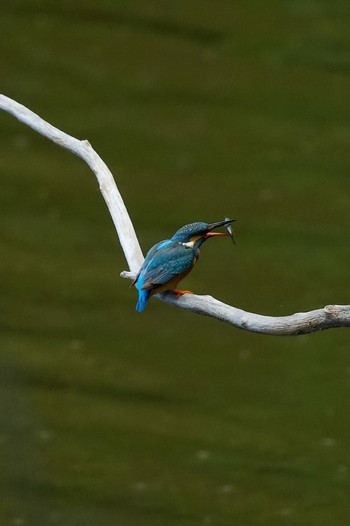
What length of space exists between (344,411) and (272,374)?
246 mm

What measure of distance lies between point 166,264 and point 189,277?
73.5 inches

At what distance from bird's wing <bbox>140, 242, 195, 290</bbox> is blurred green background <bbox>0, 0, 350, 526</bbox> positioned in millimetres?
1410

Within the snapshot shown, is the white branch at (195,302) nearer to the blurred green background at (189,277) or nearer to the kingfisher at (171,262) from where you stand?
the kingfisher at (171,262)

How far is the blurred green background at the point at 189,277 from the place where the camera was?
10.9 ft

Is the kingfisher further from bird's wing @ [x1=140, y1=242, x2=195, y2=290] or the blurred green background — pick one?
the blurred green background

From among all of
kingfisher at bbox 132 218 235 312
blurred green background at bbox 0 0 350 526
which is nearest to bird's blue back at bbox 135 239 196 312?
kingfisher at bbox 132 218 235 312

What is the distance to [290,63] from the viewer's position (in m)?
4.62

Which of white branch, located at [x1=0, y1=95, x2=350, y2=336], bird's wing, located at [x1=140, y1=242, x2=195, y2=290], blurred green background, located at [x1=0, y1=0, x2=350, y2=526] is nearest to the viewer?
white branch, located at [x1=0, y1=95, x2=350, y2=336]

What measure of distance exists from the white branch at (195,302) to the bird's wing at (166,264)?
0.10ft

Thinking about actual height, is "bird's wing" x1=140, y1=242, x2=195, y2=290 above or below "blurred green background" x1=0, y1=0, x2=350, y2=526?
below

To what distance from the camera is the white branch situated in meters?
1.66

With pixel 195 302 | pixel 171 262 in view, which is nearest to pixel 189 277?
pixel 171 262

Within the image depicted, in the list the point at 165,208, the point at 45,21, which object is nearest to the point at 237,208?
the point at 165,208

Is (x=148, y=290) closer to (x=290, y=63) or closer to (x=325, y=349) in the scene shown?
(x=325, y=349)
